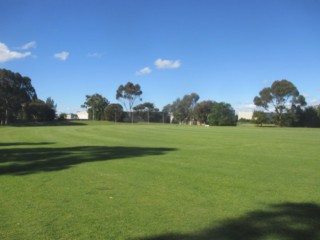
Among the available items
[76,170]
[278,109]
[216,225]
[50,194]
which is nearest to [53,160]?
[76,170]

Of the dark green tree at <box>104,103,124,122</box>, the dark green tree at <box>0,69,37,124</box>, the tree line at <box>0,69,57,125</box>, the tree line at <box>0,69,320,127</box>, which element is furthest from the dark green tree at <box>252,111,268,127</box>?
the dark green tree at <box>0,69,37,124</box>

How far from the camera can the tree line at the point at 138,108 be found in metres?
95.8

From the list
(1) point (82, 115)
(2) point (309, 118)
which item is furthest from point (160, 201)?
(1) point (82, 115)

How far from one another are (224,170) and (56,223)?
6.97 metres

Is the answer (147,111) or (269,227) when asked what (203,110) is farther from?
(269,227)

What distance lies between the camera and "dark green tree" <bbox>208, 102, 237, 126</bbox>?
4722 inches

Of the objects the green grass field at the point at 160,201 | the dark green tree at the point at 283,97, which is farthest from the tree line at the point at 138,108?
the green grass field at the point at 160,201

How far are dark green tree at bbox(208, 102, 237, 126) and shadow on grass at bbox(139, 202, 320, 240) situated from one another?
4448 inches

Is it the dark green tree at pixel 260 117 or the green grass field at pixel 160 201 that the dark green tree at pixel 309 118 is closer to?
the dark green tree at pixel 260 117

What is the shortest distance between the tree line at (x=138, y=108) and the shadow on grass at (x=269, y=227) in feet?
304

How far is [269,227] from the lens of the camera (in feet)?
20.0

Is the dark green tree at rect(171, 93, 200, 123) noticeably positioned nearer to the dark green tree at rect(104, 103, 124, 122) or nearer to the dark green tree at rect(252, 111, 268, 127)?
the dark green tree at rect(104, 103, 124, 122)

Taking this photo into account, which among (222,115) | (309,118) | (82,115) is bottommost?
(309,118)

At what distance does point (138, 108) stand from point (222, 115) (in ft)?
119
